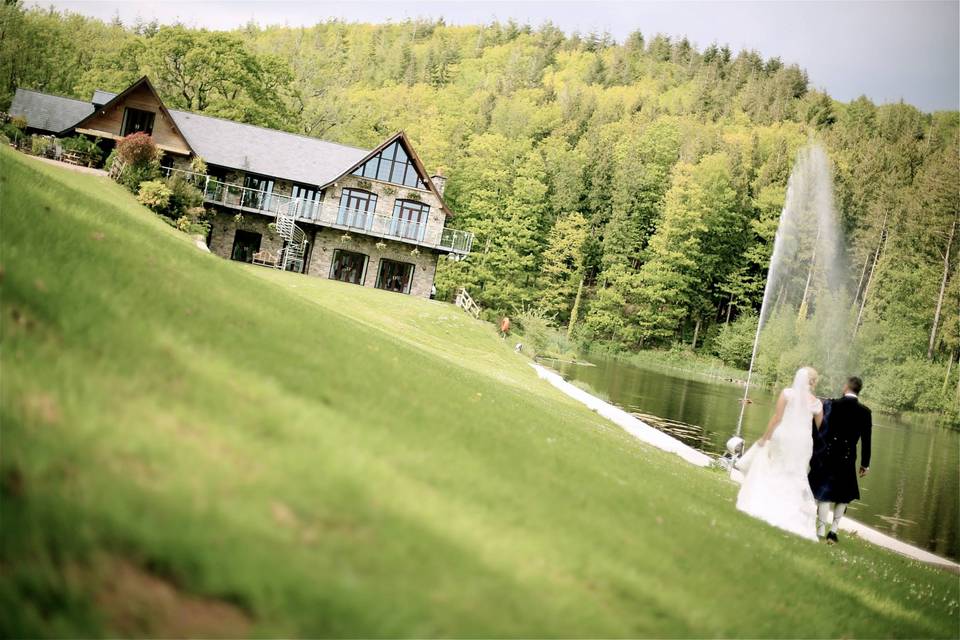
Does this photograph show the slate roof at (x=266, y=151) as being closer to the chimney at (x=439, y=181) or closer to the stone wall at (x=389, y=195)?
the stone wall at (x=389, y=195)

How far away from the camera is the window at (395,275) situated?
51219 mm

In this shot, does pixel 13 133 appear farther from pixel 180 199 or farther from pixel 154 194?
pixel 154 194

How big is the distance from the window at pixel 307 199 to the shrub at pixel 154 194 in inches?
503

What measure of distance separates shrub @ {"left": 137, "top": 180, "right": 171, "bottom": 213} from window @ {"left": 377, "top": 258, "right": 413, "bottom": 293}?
17665mm

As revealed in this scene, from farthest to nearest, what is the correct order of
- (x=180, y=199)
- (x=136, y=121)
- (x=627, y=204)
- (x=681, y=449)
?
1. (x=627, y=204)
2. (x=136, y=121)
3. (x=180, y=199)
4. (x=681, y=449)

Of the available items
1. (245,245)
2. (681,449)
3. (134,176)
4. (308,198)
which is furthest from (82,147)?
(681,449)

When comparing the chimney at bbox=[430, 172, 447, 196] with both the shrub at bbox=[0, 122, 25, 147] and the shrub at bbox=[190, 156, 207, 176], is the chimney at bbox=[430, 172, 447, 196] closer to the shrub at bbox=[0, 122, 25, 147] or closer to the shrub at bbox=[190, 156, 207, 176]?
the shrub at bbox=[190, 156, 207, 176]

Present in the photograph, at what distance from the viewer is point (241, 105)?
220 feet

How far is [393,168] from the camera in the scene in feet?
167

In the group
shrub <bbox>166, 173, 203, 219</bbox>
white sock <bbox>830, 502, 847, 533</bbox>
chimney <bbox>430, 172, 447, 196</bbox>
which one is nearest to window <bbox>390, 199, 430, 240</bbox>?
chimney <bbox>430, 172, 447, 196</bbox>

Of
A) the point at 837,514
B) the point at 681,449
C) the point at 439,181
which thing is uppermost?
the point at 439,181

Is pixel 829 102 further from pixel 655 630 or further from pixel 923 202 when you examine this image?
pixel 655 630

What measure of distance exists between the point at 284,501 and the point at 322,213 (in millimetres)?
45473

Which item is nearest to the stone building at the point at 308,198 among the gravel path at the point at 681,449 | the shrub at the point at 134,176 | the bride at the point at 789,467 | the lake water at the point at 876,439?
the shrub at the point at 134,176
